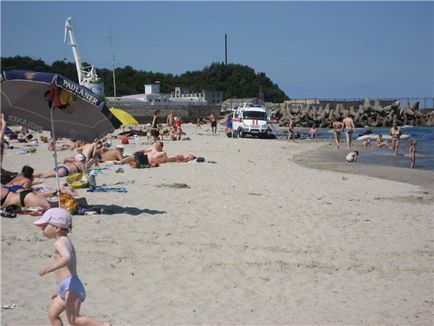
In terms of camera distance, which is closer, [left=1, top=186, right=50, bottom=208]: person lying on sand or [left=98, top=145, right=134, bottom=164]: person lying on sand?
[left=1, top=186, right=50, bottom=208]: person lying on sand

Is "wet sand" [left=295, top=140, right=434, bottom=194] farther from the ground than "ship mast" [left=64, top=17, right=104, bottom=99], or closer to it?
closer to it

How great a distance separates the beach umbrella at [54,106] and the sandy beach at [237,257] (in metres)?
1.35

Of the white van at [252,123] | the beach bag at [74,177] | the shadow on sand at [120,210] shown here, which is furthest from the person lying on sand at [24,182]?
the white van at [252,123]

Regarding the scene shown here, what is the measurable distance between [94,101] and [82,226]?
1807mm

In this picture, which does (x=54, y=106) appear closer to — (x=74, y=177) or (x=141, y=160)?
(x=74, y=177)

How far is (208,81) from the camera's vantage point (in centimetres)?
12194

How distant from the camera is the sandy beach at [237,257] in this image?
18.0 feet

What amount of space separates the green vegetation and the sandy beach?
83.3 meters

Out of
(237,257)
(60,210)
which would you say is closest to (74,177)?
(237,257)

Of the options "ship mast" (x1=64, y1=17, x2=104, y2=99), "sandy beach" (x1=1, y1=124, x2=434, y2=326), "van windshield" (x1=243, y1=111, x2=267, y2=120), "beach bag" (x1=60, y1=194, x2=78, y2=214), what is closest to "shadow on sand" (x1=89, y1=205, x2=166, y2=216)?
"sandy beach" (x1=1, y1=124, x2=434, y2=326)

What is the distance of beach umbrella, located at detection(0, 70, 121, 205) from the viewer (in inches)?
293

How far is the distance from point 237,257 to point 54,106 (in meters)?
3.15

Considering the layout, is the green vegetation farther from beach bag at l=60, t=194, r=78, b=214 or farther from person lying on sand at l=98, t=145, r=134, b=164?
beach bag at l=60, t=194, r=78, b=214

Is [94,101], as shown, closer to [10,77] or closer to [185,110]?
[10,77]
